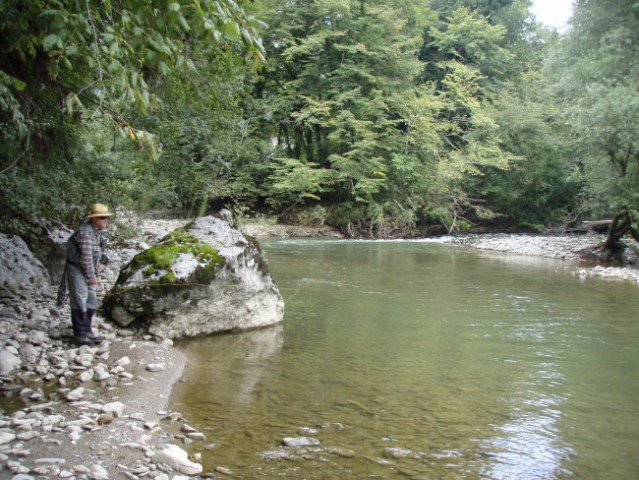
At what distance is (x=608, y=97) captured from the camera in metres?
16.8

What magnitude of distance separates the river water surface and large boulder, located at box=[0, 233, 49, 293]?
3.57 meters

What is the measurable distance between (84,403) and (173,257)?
135 inches

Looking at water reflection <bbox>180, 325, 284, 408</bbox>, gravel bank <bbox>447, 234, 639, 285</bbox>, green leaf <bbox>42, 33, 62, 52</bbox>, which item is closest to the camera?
green leaf <bbox>42, 33, 62, 52</bbox>

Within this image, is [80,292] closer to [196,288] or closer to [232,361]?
[196,288]

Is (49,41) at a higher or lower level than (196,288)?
higher

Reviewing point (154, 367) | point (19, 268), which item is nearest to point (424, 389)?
point (154, 367)

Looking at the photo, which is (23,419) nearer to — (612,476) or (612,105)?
(612,476)

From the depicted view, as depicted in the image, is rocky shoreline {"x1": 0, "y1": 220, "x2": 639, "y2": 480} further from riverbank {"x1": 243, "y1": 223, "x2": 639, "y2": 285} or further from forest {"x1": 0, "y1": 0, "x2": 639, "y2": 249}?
riverbank {"x1": 243, "y1": 223, "x2": 639, "y2": 285}

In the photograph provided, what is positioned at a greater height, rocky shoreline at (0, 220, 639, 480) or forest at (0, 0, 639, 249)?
forest at (0, 0, 639, 249)

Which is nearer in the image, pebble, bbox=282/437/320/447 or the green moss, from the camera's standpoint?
pebble, bbox=282/437/320/447

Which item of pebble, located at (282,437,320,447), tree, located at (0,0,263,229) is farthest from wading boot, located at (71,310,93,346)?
pebble, located at (282,437,320,447)

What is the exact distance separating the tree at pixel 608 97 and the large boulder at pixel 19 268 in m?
16.5

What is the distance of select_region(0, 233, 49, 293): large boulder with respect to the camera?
8.94 meters

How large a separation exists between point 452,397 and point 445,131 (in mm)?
30428
